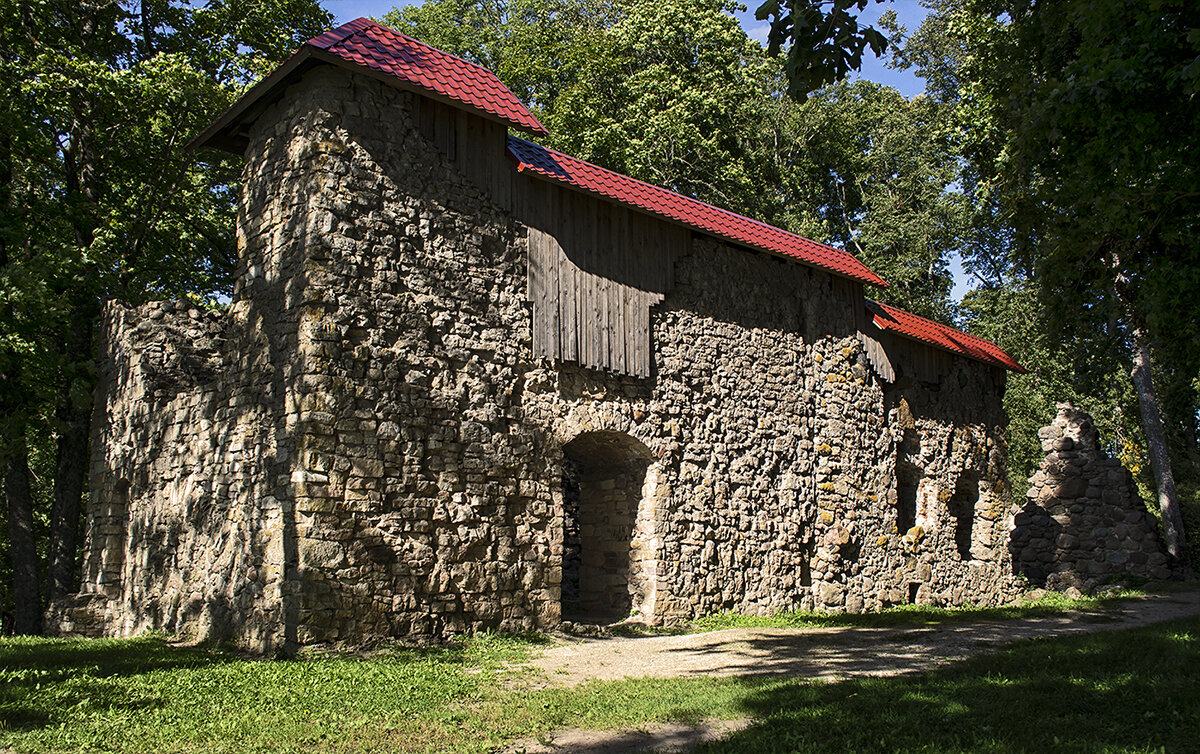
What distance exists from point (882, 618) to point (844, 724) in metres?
6.34

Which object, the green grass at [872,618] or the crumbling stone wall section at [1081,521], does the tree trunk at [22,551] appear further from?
the crumbling stone wall section at [1081,521]

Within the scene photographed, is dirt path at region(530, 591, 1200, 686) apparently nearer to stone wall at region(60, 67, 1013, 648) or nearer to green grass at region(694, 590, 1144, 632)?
green grass at region(694, 590, 1144, 632)

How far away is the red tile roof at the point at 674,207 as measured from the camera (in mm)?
10844

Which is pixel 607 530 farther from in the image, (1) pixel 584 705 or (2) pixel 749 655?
(1) pixel 584 705

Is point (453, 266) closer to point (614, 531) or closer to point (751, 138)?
point (614, 531)

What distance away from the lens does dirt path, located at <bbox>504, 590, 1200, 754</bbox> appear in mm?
5125

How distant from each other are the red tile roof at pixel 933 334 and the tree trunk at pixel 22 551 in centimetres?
1463

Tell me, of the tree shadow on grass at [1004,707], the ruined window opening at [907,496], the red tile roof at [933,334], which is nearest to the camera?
the tree shadow on grass at [1004,707]

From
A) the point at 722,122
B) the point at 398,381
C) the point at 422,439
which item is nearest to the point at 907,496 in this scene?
the point at 422,439

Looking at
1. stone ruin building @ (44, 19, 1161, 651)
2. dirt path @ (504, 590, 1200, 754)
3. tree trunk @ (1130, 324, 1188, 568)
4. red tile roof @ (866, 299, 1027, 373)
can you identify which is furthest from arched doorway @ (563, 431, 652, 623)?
tree trunk @ (1130, 324, 1188, 568)

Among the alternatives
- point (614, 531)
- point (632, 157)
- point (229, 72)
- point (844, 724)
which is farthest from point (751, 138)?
point (844, 724)

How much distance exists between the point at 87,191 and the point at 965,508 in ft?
59.2

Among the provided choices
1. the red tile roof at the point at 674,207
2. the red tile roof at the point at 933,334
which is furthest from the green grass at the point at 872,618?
the red tile roof at the point at 674,207

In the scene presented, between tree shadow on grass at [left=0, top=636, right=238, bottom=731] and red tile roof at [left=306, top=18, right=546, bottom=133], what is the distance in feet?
20.1
